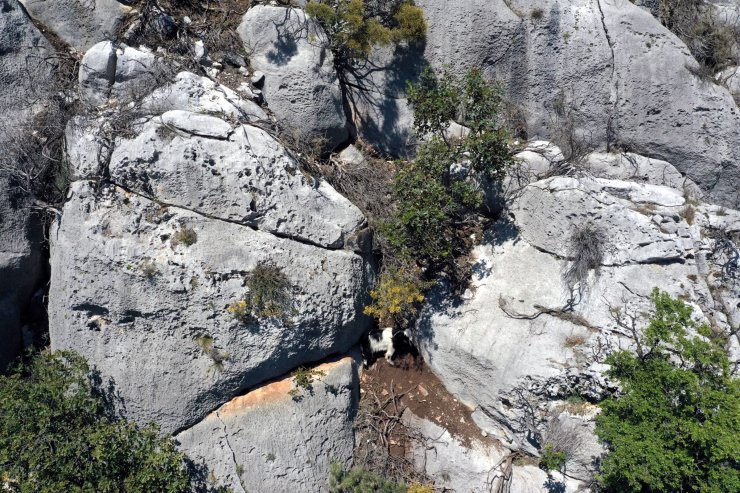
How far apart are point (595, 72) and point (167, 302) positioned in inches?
354

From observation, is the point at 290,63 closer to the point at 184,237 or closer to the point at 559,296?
the point at 184,237

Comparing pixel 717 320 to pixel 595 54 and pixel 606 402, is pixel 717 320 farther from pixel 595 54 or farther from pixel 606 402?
pixel 595 54

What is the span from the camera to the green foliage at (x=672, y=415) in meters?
7.52

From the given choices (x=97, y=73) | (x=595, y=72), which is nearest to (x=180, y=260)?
(x=97, y=73)

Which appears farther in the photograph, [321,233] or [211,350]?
[321,233]

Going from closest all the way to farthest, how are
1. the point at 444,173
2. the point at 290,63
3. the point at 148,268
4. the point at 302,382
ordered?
the point at 148,268 → the point at 302,382 → the point at 444,173 → the point at 290,63

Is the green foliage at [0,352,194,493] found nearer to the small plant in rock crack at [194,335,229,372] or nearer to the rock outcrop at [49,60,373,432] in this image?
the rock outcrop at [49,60,373,432]

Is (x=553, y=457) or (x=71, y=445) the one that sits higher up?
(x=71, y=445)

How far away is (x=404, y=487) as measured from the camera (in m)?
9.11

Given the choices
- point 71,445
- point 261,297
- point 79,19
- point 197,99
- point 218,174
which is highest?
point 79,19

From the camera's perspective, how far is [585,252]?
9.32m

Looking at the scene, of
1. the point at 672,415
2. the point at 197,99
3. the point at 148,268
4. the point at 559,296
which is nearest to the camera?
the point at 672,415

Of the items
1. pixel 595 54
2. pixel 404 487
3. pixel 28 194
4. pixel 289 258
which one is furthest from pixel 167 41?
pixel 404 487

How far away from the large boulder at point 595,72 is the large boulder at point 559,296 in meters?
1.31
